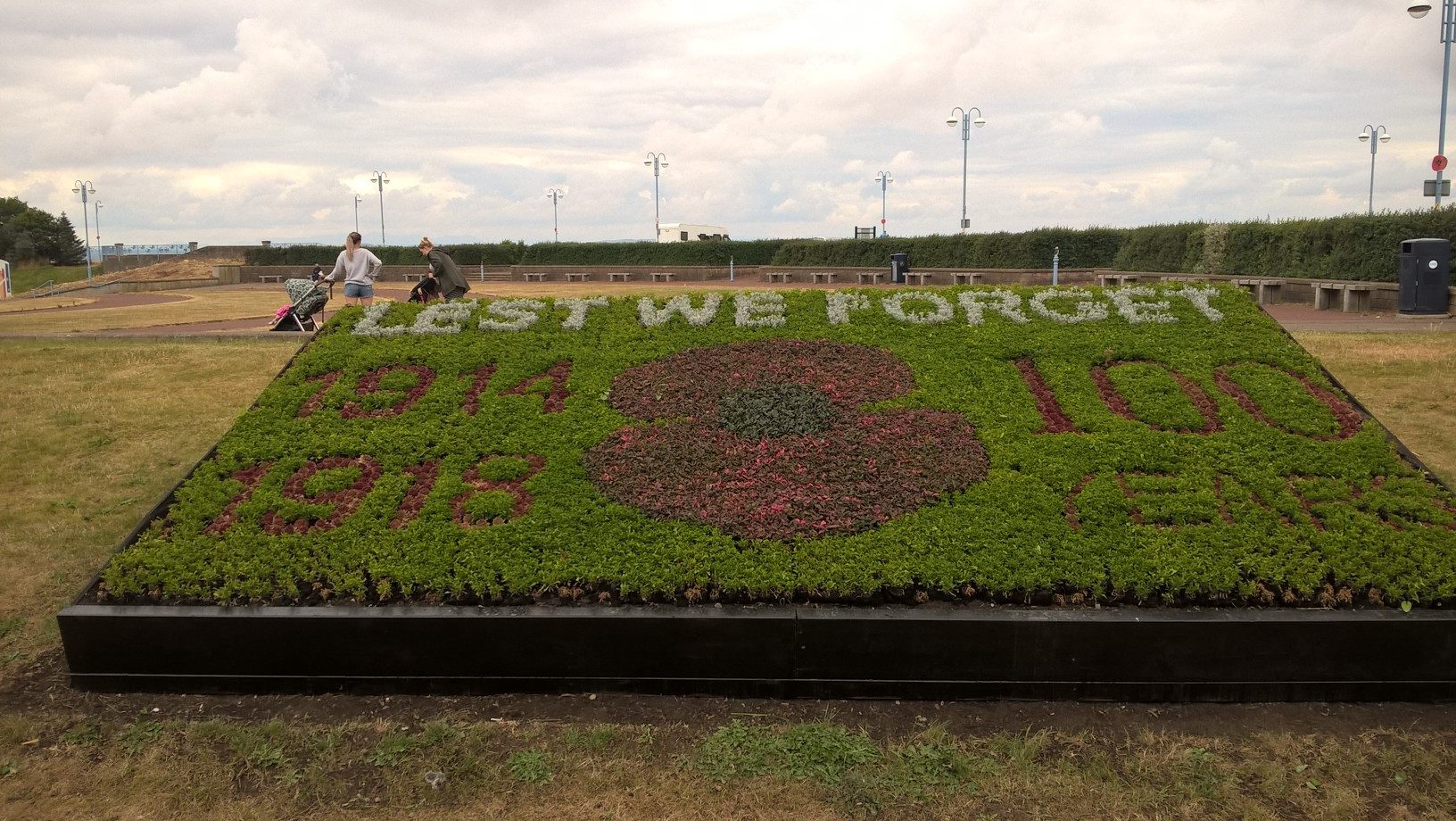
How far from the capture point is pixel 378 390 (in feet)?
22.1

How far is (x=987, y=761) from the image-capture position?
12.7ft

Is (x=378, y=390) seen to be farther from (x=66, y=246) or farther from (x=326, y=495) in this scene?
(x=66, y=246)

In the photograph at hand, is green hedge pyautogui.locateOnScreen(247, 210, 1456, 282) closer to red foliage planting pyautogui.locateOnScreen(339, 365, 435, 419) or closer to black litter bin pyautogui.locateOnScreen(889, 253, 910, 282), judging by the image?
black litter bin pyautogui.locateOnScreen(889, 253, 910, 282)

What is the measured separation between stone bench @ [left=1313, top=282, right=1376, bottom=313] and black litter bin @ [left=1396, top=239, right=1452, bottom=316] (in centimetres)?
155

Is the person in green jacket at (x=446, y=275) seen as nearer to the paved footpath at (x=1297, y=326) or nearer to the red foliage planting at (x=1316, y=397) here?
the paved footpath at (x=1297, y=326)

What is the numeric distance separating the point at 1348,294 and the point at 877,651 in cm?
1771

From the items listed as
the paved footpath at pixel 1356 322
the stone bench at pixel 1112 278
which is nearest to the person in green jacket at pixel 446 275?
the paved footpath at pixel 1356 322

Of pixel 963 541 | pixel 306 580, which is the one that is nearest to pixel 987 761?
pixel 963 541

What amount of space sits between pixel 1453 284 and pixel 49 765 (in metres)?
20.3

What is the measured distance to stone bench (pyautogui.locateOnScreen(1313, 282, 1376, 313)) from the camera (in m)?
17.8

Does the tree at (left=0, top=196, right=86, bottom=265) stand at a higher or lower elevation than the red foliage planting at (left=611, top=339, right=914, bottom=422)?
higher

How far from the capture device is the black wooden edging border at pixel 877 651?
4.34 meters

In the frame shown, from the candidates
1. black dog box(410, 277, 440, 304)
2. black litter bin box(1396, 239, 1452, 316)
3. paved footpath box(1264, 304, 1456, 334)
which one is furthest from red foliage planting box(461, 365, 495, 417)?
black litter bin box(1396, 239, 1452, 316)

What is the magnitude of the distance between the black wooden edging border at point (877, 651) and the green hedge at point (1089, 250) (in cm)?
1673
